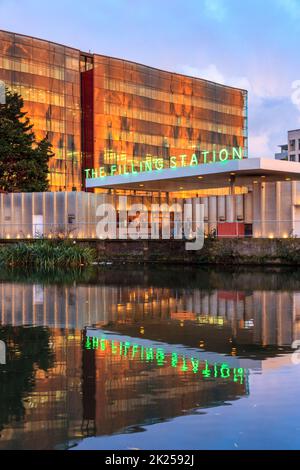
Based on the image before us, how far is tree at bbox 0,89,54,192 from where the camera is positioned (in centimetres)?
5088

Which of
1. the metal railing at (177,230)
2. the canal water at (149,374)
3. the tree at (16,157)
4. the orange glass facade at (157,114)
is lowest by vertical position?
the canal water at (149,374)

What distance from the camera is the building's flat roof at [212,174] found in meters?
38.5

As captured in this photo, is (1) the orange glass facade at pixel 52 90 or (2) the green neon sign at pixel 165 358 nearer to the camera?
(2) the green neon sign at pixel 165 358

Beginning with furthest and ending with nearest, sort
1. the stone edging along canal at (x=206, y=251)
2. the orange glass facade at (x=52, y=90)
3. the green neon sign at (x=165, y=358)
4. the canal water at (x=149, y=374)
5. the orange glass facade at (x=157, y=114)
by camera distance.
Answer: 1. the orange glass facade at (x=157, y=114)
2. the orange glass facade at (x=52, y=90)
3. the stone edging along canal at (x=206, y=251)
4. the green neon sign at (x=165, y=358)
5. the canal water at (x=149, y=374)

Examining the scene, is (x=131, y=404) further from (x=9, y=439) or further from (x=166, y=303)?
(x=166, y=303)

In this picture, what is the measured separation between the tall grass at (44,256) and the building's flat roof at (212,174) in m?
9.04

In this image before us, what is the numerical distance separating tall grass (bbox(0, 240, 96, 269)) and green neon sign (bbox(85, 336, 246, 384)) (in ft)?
86.0

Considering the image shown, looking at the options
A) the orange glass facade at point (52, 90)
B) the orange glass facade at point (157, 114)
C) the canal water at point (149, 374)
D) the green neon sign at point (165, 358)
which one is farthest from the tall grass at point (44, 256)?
the orange glass facade at point (157, 114)

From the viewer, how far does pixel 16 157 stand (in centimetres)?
5172

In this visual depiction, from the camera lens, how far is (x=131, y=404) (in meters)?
7.89

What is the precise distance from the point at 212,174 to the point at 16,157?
18.2 metres

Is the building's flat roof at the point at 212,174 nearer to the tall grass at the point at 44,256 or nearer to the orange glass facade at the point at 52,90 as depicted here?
the tall grass at the point at 44,256

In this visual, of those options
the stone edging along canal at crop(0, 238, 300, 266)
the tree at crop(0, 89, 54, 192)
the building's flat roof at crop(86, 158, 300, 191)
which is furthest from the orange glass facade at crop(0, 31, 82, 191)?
the stone edging along canal at crop(0, 238, 300, 266)
